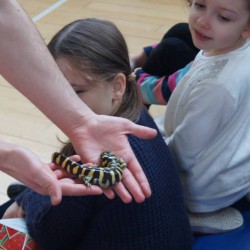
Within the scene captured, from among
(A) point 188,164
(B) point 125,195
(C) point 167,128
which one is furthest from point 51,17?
(B) point 125,195

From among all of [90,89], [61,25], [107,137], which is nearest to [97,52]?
[90,89]

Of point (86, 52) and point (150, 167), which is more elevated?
point (86, 52)

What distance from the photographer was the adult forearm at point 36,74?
1040 millimetres

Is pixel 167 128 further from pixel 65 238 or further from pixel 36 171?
pixel 36 171

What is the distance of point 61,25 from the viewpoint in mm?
3104

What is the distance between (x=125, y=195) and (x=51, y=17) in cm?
255

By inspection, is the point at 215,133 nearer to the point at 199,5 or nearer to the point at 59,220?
the point at 199,5

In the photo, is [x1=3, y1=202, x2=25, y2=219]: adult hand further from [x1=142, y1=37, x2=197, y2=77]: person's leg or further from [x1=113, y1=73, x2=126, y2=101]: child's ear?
[x1=142, y1=37, x2=197, y2=77]: person's leg

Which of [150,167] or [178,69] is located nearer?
[150,167]

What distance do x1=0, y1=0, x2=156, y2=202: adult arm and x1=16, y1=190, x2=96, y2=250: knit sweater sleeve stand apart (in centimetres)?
11

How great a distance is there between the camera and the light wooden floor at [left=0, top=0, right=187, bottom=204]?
2143 millimetres

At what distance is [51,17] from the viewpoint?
10.5 ft

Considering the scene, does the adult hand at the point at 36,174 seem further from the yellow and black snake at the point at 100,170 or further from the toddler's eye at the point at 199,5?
the toddler's eye at the point at 199,5

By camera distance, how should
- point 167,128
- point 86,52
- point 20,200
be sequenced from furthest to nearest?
point 167,128 < point 20,200 < point 86,52
